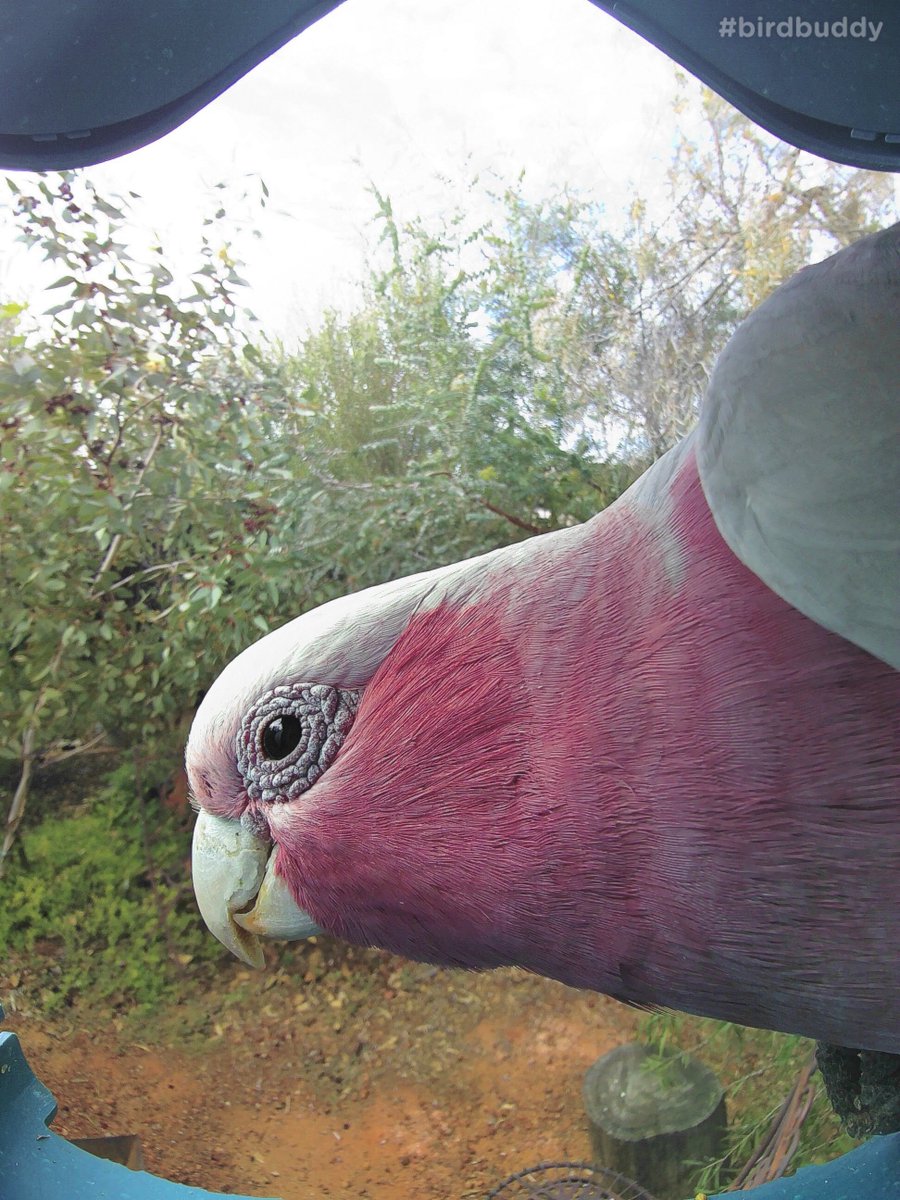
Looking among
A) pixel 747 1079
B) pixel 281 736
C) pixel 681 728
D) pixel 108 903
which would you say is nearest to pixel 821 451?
pixel 681 728

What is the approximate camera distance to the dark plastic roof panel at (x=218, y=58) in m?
0.67

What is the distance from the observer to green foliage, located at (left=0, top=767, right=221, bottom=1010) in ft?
7.82

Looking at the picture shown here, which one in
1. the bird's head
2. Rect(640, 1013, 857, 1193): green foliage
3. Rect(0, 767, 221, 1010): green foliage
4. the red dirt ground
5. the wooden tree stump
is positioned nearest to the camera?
the bird's head

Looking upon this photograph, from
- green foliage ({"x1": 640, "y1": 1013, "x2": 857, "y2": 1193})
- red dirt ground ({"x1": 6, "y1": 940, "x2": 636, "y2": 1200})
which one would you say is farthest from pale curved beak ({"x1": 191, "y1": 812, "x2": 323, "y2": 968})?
red dirt ground ({"x1": 6, "y1": 940, "x2": 636, "y2": 1200})

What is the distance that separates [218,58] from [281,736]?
588 mm

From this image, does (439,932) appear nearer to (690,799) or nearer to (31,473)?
(690,799)

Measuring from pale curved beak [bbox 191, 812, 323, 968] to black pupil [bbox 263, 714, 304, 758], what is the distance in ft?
0.34

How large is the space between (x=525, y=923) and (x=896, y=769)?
310 millimetres

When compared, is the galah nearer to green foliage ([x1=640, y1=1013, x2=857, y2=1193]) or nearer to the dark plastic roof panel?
the dark plastic roof panel

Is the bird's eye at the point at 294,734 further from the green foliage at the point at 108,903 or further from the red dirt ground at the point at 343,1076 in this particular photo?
the green foliage at the point at 108,903

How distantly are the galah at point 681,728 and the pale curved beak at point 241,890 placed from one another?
43 mm

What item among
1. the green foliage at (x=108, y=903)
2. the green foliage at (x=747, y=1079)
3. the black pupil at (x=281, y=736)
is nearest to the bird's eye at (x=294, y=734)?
the black pupil at (x=281, y=736)

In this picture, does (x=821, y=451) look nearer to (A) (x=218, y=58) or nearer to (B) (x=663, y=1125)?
(A) (x=218, y=58)

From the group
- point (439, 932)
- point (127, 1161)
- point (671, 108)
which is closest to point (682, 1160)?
point (127, 1161)
